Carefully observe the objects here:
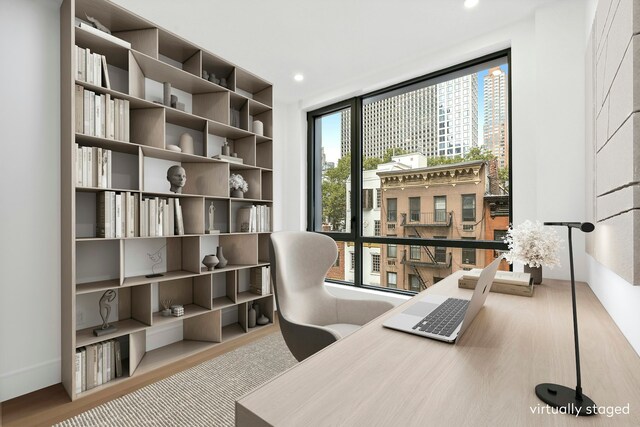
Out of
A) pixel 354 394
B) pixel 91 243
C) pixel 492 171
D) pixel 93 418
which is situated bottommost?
pixel 93 418

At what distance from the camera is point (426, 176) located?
3.02 meters

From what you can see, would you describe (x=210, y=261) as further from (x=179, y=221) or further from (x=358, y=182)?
(x=358, y=182)

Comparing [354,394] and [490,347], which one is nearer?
[354,394]

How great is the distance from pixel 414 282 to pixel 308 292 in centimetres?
167

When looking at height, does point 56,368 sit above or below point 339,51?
below

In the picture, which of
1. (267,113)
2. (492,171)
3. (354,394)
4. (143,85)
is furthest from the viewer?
(267,113)

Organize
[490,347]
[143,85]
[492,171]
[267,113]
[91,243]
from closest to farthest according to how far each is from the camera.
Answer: [490,347], [91,243], [143,85], [492,171], [267,113]

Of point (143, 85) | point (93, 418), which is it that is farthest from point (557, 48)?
point (93, 418)

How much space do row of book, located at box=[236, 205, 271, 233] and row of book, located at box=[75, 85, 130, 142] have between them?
1255 millimetres

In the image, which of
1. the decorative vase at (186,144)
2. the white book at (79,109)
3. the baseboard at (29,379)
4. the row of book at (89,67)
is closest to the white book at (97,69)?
the row of book at (89,67)

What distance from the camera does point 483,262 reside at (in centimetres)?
262

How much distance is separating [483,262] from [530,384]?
2213 millimetres

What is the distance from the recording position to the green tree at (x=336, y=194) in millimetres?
3664

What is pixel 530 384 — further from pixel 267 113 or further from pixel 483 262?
pixel 267 113
